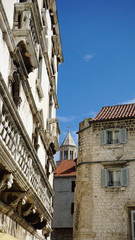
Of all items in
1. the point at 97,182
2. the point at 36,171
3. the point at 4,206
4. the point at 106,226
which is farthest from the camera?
the point at 97,182

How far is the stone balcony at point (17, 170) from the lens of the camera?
847 centimetres

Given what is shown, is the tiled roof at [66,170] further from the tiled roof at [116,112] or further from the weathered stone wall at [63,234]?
the tiled roof at [116,112]

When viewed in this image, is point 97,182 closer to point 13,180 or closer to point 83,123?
point 83,123

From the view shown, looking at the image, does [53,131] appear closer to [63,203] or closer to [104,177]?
[104,177]

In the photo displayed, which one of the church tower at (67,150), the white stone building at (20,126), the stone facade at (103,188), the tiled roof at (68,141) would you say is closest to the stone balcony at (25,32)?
the white stone building at (20,126)

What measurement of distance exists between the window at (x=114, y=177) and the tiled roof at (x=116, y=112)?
4.21m

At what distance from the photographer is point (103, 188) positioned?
24047 mm

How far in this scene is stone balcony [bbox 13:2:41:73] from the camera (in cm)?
1137

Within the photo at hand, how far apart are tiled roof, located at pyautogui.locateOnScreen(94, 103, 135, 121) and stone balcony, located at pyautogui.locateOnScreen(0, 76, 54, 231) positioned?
12.9 meters

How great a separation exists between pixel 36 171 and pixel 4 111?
4.88m

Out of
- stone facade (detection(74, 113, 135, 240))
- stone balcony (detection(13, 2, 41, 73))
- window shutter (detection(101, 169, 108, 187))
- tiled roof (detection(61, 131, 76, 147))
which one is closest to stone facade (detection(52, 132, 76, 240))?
stone facade (detection(74, 113, 135, 240))

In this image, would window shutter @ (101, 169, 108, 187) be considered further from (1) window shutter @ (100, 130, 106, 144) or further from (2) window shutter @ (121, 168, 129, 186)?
(1) window shutter @ (100, 130, 106, 144)

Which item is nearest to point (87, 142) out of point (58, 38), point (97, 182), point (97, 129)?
point (97, 129)

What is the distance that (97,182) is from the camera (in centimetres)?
2434
